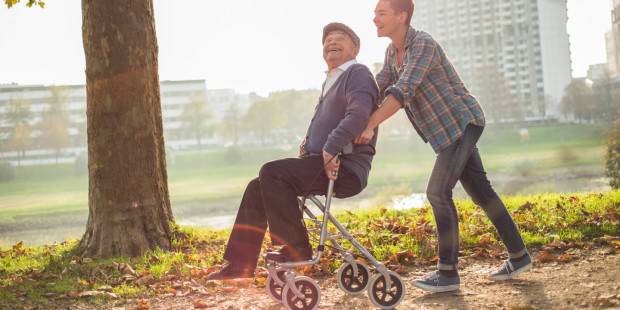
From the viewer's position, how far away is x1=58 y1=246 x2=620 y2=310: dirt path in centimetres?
354

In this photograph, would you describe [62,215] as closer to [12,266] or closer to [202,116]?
[12,266]

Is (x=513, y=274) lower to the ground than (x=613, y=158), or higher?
lower

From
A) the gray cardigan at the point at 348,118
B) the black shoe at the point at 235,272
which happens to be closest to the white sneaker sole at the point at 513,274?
the gray cardigan at the point at 348,118

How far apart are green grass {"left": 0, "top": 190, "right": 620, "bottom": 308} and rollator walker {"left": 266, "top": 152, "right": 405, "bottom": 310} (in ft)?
3.31

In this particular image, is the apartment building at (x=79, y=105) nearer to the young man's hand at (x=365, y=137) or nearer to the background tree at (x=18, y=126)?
the background tree at (x=18, y=126)

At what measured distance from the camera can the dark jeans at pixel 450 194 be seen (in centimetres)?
375

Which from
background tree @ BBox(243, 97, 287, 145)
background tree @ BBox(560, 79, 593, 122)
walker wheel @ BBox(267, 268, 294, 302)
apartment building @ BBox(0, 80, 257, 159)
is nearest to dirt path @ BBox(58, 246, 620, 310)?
walker wheel @ BBox(267, 268, 294, 302)

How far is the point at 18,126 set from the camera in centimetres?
5925

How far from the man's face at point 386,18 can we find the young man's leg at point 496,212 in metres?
1.11

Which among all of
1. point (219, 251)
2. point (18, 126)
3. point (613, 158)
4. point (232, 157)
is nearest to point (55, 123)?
point (18, 126)

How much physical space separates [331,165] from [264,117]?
2680 inches

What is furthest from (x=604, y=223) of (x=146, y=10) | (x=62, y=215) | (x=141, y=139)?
(x=62, y=215)

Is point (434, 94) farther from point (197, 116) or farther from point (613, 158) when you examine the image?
point (197, 116)

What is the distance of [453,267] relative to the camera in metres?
3.92
